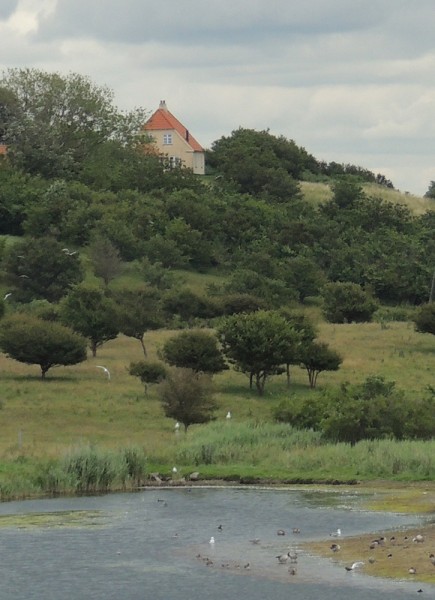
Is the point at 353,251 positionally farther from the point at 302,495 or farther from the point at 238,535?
the point at 238,535

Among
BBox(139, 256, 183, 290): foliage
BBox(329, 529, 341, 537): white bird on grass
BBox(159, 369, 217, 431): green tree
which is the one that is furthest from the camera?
BBox(139, 256, 183, 290): foliage

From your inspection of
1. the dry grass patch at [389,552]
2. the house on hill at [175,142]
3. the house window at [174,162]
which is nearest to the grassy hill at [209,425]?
the dry grass patch at [389,552]

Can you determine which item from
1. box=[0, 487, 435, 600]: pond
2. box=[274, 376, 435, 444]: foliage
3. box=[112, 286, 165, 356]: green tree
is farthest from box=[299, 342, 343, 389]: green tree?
box=[0, 487, 435, 600]: pond

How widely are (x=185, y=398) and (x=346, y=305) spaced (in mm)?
35896

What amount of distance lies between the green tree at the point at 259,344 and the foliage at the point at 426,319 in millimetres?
12407

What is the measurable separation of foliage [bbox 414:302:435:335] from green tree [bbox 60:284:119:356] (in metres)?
16.6

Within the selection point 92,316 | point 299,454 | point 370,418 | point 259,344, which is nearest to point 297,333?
point 259,344

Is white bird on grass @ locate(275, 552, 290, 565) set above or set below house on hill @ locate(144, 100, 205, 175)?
below

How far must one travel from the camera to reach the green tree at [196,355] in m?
67.6

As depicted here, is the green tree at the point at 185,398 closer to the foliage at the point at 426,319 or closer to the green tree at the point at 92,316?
the green tree at the point at 92,316

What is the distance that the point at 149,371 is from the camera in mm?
64938

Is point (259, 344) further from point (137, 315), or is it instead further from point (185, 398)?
point (185, 398)

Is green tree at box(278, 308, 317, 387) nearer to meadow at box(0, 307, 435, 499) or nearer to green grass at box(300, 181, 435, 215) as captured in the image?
meadow at box(0, 307, 435, 499)

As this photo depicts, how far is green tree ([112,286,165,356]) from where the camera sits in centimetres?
7456
